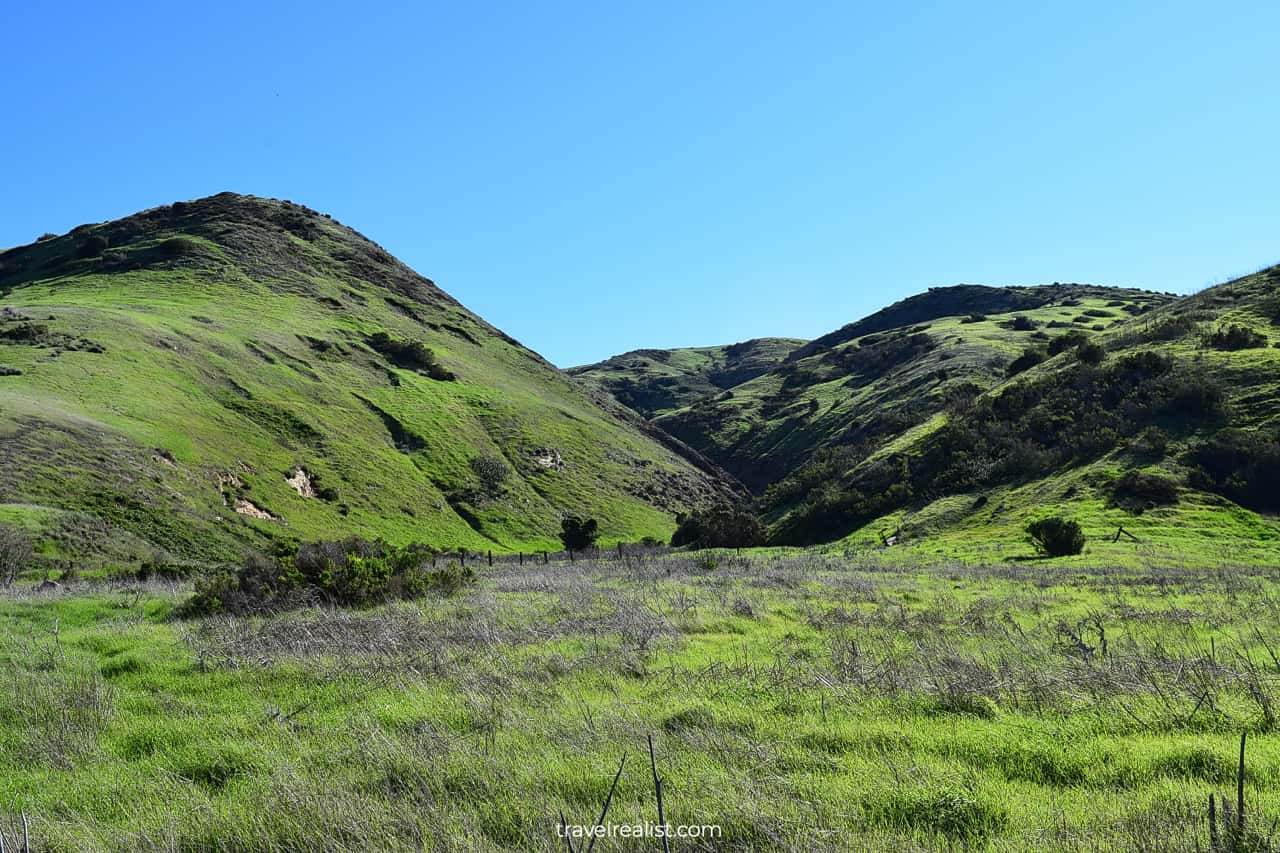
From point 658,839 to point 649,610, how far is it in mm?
9814

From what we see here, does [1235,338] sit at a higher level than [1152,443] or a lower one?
higher

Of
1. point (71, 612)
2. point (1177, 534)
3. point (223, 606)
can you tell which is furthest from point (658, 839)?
point (1177, 534)

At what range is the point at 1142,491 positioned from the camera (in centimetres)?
3778

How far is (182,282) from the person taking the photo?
87125 millimetres

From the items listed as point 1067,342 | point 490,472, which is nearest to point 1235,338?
point 1067,342

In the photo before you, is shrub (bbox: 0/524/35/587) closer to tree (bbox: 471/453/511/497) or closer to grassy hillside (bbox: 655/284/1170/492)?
tree (bbox: 471/453/511/497)

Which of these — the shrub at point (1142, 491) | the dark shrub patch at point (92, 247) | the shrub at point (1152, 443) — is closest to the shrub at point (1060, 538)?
the shrub at point (1142, 491)

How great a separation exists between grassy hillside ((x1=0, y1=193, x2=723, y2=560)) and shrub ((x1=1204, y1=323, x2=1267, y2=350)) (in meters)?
48.9

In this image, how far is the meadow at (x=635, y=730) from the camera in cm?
482

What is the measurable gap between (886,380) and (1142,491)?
77.9m

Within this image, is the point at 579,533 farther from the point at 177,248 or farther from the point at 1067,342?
the point at 177,248

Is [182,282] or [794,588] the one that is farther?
[182,282]

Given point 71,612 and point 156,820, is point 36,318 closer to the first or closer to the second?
point 71,612

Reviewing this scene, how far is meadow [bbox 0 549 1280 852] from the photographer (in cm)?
482
